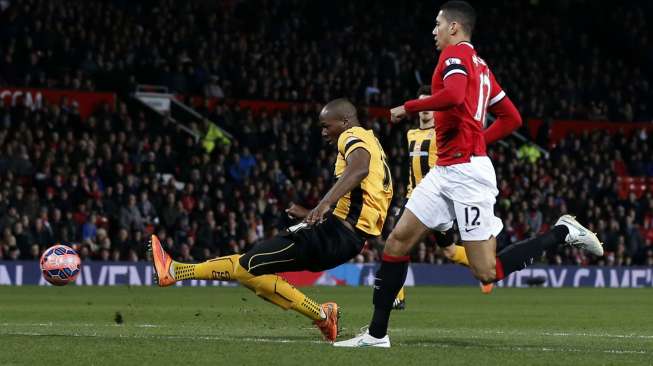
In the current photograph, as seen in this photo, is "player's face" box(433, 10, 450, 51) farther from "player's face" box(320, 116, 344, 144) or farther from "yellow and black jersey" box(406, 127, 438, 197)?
"yellow and black jersey" box(406, 127, 438, 197)

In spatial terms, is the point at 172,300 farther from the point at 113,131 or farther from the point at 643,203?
the point at 643,203

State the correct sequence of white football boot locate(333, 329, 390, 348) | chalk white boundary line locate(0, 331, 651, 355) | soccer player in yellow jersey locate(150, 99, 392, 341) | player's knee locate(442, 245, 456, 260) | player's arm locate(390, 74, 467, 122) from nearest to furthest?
player's arm locate(390, 74, 467, 122)
white football boot locate(333, 329, 390, 348)
chalk white boundary line locate(0, 331, 651, 355)
soccer player in yellow jersey locate(150, 99, 392, 341)
player's knee locate(442, 245, 456, 260)

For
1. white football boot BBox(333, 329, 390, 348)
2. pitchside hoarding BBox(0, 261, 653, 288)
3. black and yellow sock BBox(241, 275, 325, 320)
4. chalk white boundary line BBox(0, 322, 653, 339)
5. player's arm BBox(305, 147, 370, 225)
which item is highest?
player's arm BBox(305, 147, 370, 225)

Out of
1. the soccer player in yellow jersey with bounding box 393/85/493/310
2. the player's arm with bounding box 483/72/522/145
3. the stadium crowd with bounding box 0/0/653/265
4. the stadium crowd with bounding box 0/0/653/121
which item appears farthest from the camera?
the stadium crowd with bounding box 0/0/653/121

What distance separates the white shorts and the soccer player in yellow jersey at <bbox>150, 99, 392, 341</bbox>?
2.34 feet

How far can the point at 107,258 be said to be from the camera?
77.0 ft

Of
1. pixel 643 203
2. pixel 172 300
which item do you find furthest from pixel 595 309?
pixel 643 203

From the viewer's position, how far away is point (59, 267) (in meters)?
12.4

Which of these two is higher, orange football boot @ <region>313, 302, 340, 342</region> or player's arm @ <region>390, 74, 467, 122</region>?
player's arm @ <region>390, 74, 467, 122</region>

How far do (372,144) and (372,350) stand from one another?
188 cm

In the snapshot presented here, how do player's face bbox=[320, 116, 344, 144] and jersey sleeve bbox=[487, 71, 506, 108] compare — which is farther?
player's face bbox=[320, 116, 344, 144]

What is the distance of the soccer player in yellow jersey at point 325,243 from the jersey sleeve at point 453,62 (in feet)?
3.68

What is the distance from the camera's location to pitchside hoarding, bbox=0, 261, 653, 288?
22.8 metres

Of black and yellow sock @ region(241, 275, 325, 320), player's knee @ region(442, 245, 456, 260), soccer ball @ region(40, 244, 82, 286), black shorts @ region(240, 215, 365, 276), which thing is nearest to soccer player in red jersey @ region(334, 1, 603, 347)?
black shorts @ region(240, 215, 365, 276)
